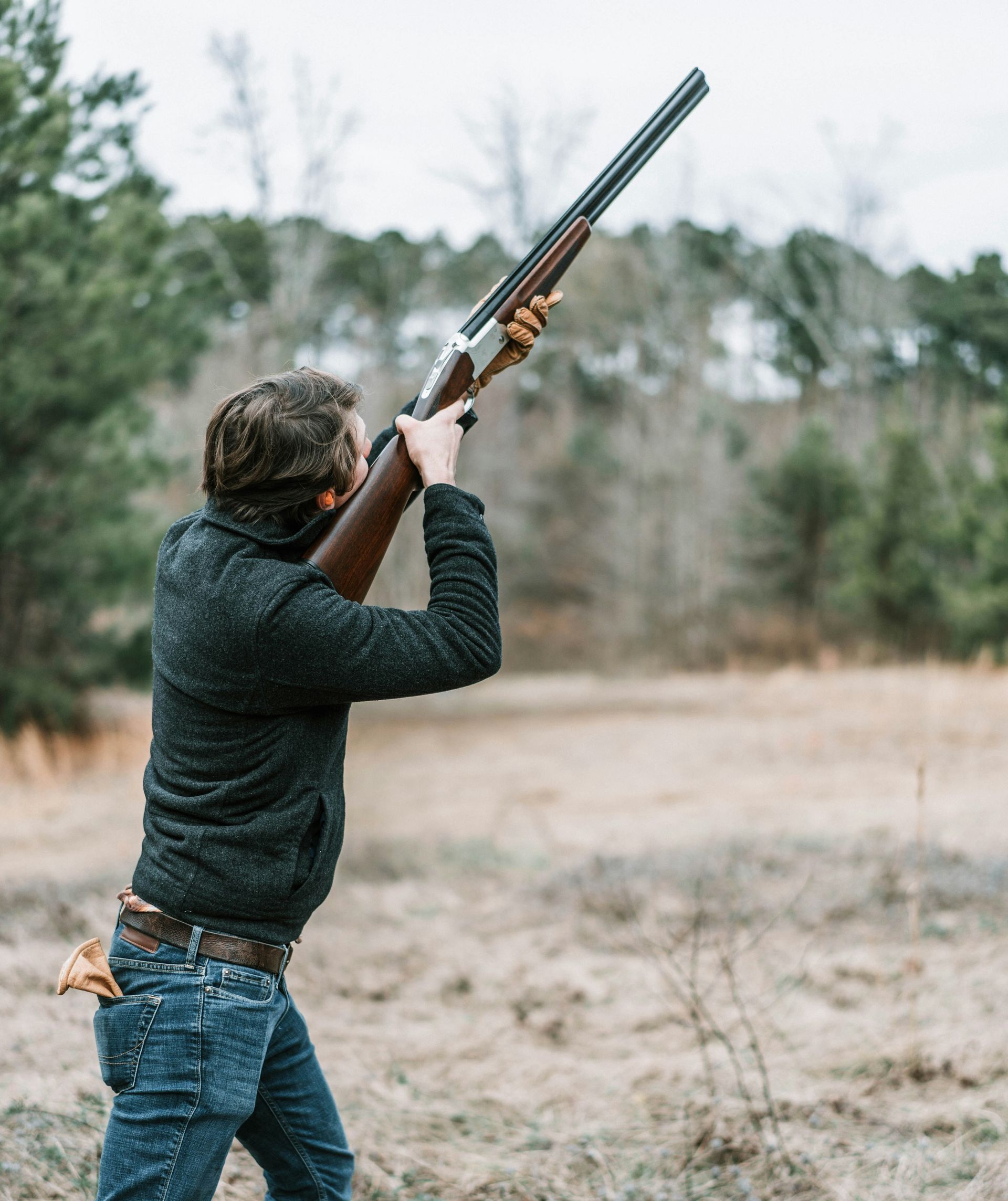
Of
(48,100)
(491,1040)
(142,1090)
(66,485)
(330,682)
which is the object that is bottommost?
(491,1040)

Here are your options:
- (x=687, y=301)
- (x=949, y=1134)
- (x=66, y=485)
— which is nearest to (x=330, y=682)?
(x=949, y=1134)

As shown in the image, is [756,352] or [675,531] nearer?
[675,531]

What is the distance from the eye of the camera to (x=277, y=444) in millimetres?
1870

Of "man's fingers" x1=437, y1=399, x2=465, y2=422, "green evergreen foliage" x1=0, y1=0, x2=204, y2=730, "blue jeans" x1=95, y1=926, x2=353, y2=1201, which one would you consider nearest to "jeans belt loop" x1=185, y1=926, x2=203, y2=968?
"blue jeans" x1=95, y1=926, x2=353, y2=1201

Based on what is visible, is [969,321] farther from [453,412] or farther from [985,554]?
[453,412]

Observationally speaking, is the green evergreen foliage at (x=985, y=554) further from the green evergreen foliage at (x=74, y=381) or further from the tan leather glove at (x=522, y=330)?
the tan leather glove at (x=522, y=330)

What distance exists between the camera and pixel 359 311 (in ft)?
89.0

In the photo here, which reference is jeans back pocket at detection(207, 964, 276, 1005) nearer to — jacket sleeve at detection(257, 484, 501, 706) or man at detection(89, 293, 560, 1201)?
man at detection(89, 293, 560, 1201)

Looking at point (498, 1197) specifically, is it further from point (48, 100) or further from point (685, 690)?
point (685, 690)

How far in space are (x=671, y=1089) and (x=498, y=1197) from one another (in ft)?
3.65

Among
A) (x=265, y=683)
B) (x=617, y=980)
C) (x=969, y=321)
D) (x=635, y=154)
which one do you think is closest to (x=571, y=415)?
(x=969, y=321)

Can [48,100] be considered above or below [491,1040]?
above

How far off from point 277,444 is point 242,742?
528 millimetres

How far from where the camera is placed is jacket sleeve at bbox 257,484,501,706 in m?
1.79
